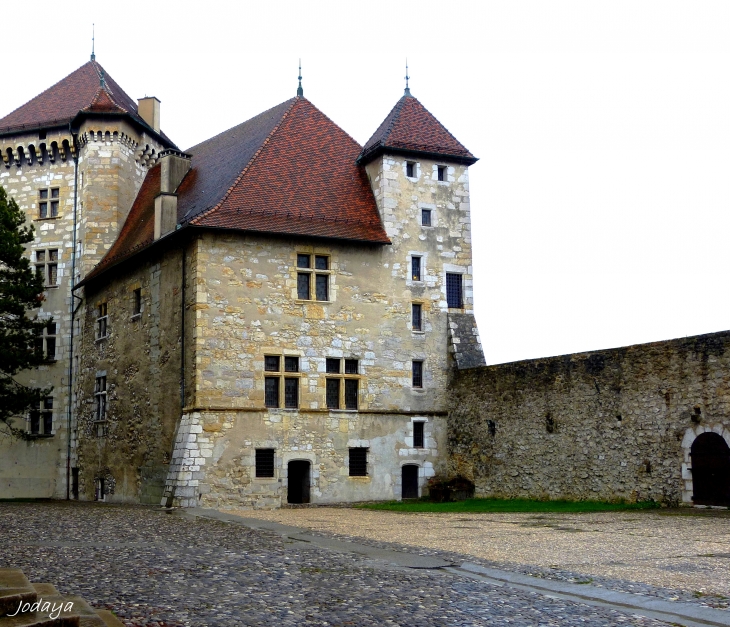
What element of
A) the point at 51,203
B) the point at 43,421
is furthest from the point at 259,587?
the point at 51,203

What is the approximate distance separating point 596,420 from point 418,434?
659 cm

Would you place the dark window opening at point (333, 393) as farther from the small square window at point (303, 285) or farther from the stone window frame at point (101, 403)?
the stone window frame at point (101, 403)

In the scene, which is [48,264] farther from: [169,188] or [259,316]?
[259,316]

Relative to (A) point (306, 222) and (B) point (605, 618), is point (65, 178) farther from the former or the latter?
(B) point (605, 618)

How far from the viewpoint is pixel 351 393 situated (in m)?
25.8

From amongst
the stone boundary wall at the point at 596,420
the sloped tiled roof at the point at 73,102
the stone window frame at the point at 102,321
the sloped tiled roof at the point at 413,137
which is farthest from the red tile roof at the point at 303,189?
the sloped tiled roof at the point at 73,102

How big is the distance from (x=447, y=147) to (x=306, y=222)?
18.2 feet

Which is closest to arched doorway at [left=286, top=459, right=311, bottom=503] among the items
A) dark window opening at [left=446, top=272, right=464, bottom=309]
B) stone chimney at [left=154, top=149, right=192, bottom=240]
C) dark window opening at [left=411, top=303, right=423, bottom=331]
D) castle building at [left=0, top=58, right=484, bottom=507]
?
castle building at [left=0, top=58, right=484, bottom=507]

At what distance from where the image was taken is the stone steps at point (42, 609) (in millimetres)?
5666

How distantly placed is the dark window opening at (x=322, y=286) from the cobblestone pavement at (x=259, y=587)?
12.5m

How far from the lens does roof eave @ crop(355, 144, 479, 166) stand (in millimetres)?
27281

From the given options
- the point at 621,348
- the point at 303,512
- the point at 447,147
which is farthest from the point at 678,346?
the point at 447,147

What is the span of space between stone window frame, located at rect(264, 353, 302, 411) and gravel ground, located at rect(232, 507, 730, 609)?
163 inches

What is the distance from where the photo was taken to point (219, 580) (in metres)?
9.30
